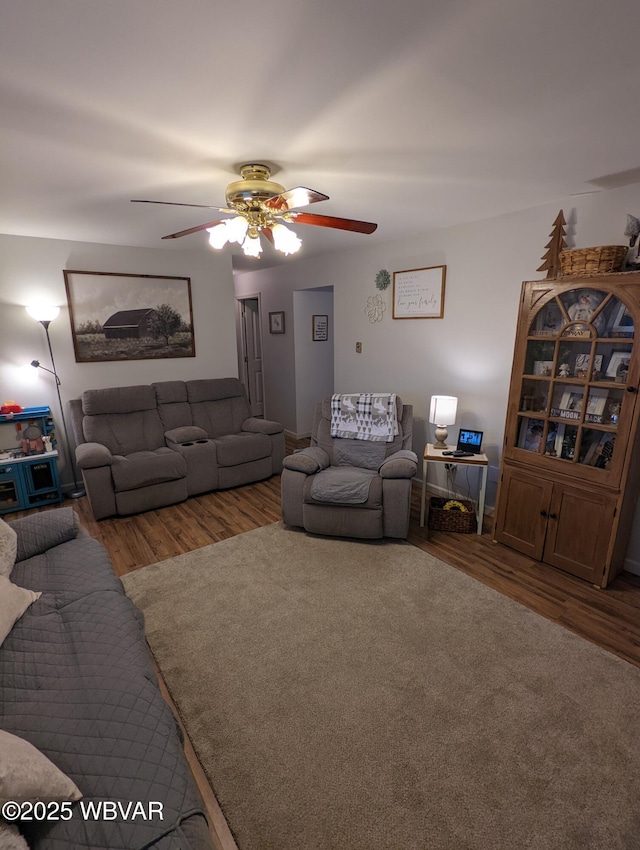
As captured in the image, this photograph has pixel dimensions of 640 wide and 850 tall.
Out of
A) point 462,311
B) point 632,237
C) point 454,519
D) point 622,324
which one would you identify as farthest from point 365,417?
point 632,237

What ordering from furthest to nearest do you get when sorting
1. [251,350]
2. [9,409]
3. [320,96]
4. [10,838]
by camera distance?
1. [251,350]
2. [9,409]
3. [320,96]
4. [10,838]

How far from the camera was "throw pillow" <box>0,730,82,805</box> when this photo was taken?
0.92 metres

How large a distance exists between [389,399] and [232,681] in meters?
2.40

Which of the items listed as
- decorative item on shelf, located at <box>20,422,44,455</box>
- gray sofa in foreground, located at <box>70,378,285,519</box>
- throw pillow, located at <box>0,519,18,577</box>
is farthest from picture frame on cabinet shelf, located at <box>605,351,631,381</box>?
decorative item on shelf, located at <box>20,422,44,455</box>

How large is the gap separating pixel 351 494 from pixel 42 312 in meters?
3.04

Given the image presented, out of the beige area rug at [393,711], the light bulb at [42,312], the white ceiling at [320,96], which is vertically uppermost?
the white ceiling at [320,96]

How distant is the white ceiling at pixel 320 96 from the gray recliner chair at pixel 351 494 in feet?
6.11

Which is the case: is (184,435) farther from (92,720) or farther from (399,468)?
Result: (92,720)

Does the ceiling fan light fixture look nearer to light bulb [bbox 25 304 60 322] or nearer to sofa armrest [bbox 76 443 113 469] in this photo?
sofa armrest [bbox 76 443 113 469]

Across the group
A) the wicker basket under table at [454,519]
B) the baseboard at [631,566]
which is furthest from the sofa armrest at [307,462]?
the baseboard at [631,566]

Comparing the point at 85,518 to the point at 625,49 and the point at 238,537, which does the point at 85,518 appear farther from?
the point at 625,49

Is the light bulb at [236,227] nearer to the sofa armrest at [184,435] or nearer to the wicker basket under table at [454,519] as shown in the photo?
the sofa armrest at [184,435]

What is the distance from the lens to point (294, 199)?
1862mm

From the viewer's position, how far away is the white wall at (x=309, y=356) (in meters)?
5.54
